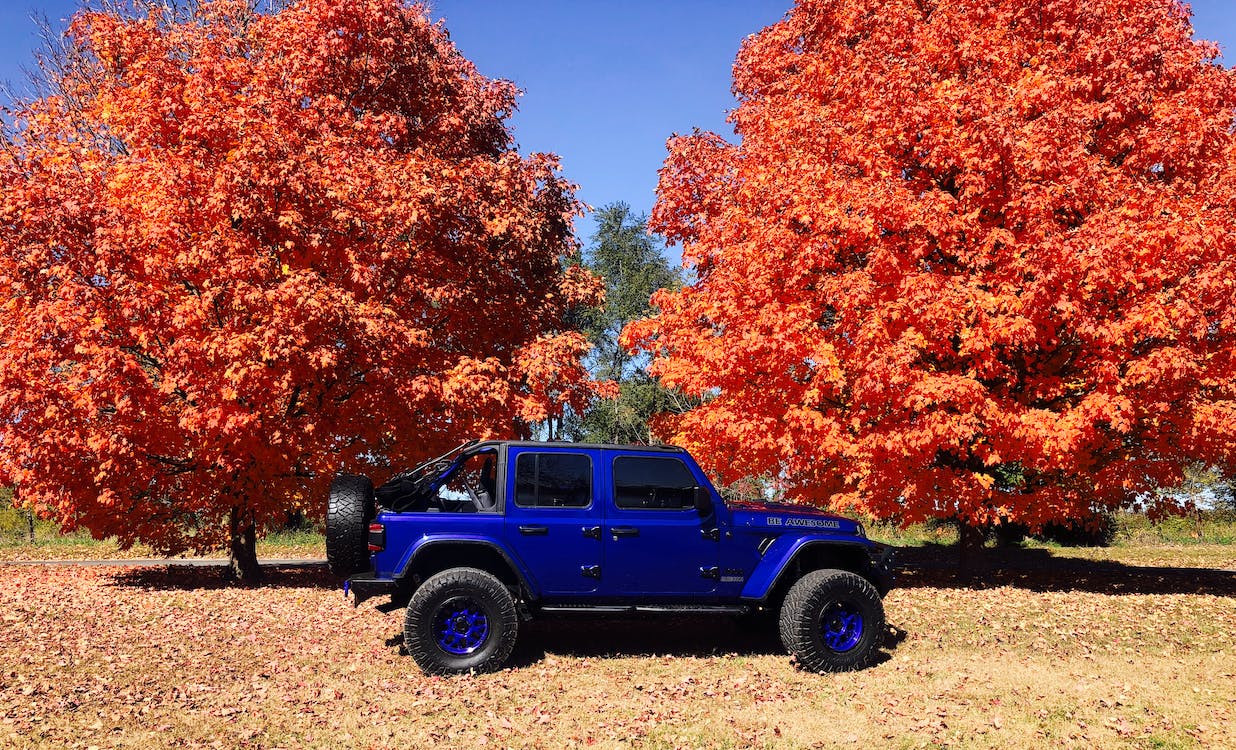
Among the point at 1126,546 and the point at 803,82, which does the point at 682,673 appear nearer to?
the point at 803,82

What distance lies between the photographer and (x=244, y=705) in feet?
21.2

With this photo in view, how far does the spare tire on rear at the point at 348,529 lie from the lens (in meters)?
7.20

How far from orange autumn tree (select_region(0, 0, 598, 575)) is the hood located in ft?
17.2

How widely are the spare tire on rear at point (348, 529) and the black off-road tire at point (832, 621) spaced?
389cm

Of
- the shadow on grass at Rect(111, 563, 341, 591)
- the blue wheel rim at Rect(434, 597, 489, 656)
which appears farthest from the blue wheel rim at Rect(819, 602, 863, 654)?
the shadow on grass at Rect(111, 563, 341, 591)

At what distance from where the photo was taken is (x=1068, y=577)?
48.5 feet

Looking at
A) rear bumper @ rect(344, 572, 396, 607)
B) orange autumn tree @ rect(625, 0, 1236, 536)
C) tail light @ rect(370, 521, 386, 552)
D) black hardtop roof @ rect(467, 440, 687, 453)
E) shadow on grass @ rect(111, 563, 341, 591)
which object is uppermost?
A: orange autumn tree @ rect(625, 0, 1236, 536)

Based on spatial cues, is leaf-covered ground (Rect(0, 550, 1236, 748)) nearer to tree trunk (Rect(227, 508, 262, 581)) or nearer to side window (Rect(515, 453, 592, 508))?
side window (Rect(515, 453, 592, 508))

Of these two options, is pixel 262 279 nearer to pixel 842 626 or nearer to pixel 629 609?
pixel 629 609

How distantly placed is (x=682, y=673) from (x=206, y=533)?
9.13 metres

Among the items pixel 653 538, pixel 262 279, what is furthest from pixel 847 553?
pixel 262 279

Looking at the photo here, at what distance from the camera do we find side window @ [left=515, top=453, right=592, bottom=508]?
7.56 meters

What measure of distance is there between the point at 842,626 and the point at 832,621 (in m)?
0.11

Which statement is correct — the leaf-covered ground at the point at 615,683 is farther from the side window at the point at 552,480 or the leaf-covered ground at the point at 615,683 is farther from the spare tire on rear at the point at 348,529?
the side window at the point at 552,480
